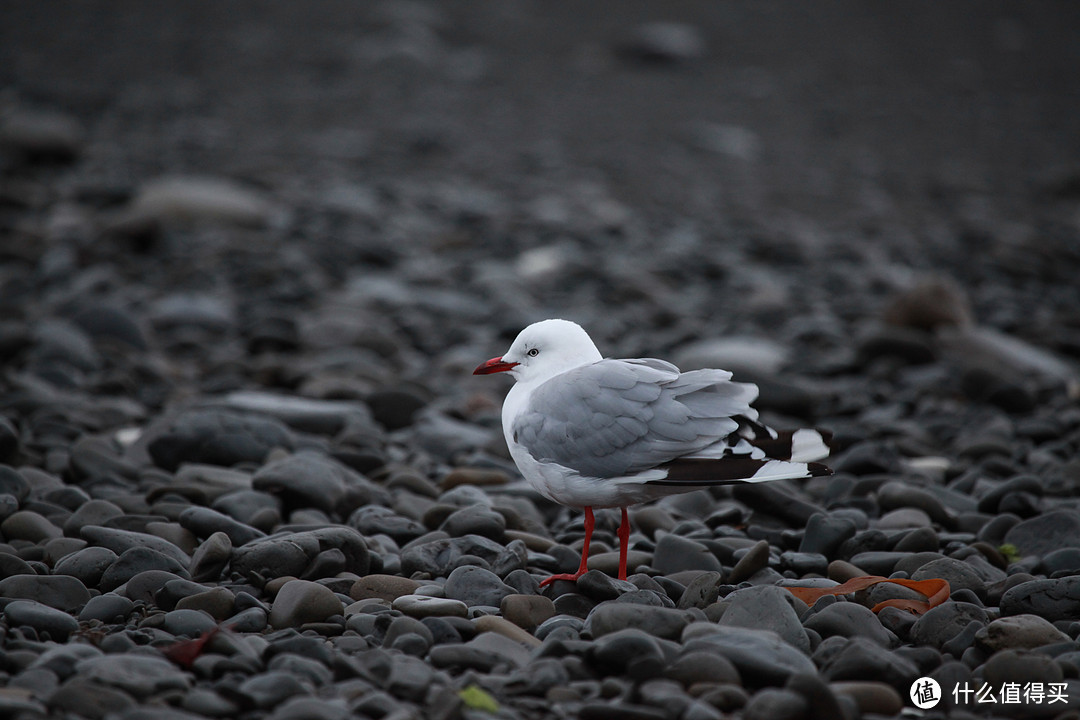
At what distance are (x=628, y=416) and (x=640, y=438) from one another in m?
0.09

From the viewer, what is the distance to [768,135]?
1708 centimetres

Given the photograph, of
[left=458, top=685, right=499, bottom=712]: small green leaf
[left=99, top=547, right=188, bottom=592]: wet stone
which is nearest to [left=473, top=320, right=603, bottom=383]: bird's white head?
[left=99, top=547, right=188, bottom=592]: wet stone

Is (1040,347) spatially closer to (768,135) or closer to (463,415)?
(463,415)

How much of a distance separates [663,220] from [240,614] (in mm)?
9421

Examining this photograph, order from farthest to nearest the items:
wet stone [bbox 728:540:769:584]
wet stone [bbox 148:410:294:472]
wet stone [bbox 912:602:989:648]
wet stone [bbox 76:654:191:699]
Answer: wet stone [bbox 148:410:294:472] < wet stone [bbox 728:540:769:584] < wet stone [bbox 912:602:989:648] < wet stone [bbox 76:654:191:699]

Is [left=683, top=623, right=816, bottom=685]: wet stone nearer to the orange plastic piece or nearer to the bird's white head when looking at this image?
the orange plastic piece

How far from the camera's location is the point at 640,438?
12.1 ft

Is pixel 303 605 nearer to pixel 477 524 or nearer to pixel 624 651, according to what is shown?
pixel 477 524

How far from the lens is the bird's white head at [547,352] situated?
4098 millimetres

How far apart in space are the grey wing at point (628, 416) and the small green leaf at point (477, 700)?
3.31 ft

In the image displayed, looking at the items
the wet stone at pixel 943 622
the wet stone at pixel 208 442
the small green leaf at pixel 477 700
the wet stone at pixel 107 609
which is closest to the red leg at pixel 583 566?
the small green leaf at pixel 477 700

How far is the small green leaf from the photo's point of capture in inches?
114

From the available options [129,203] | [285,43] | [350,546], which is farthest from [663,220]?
[285,43]

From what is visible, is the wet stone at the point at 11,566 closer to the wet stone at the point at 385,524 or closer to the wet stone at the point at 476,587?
the wet stone at the point at 385,524
